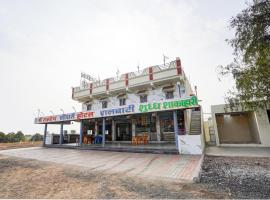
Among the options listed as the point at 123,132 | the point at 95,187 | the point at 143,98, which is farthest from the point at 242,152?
the point at 123,132

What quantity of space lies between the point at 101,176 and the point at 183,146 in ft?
22.1

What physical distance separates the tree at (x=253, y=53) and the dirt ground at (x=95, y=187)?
7.52 m

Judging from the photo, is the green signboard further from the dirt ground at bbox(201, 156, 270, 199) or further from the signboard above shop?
the dirt ground at bbox(201, 156, 270, 199)

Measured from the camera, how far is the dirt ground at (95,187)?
4.25 metres

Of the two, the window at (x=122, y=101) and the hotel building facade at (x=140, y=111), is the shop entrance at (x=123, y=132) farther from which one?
the window at (x=122, y=101)

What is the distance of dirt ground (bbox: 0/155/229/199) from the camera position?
4.25 meters

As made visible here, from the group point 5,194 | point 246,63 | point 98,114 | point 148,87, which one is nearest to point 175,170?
point 5,194

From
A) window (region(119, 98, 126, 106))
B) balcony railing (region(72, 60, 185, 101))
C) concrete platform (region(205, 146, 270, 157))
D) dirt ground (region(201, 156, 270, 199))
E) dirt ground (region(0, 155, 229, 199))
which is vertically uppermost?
balcony railing (region(72, 60, 185, 101))

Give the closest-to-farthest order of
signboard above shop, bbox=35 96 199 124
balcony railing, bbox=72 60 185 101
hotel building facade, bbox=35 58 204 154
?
signboard above shop, bbox=35 96 199 124, hotel building facade, bbox=35 58 204 154, balcony railing, bbox=72 60 185 101

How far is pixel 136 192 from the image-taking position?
443cm

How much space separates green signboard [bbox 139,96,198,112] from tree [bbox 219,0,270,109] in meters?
2.88

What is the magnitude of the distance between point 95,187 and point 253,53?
35.5 feet

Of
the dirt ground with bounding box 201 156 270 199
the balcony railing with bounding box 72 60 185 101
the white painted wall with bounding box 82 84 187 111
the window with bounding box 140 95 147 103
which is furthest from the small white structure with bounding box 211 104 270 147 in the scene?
the dirt ground with bounding box 201 156 270 199

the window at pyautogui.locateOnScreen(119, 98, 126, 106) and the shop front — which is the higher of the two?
the window at pyautogui.locateOnScreen(119, 98, 126, 106)
